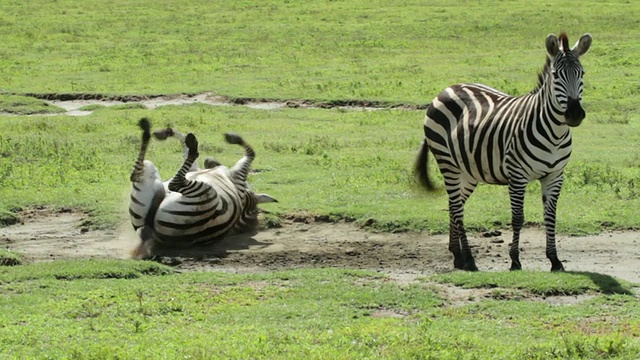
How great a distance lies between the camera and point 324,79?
92.3ft

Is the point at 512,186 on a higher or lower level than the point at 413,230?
higher

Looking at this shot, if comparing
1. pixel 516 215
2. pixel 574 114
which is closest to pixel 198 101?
pixel 516 215

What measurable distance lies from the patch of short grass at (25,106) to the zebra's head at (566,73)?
1606 centimetres

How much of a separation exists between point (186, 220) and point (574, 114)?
481 cm

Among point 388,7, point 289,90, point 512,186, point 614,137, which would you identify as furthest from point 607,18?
point 512,186

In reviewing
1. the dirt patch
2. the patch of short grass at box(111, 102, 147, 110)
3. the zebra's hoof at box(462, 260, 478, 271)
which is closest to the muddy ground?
the zebra's hoof at box(462, 260, 478, 271)

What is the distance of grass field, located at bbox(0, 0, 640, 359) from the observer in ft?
28.4

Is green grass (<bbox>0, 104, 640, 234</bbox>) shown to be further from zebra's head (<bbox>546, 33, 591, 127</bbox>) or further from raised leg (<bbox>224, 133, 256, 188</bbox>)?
zebra's head (<bbox>546, 33, 591, 127</bbox>)

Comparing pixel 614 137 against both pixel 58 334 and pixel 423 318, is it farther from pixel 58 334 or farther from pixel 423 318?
pixel 58 334

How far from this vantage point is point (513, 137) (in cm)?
1157

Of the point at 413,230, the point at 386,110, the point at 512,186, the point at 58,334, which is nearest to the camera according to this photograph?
the point at 58,334

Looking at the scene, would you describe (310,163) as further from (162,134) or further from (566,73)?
(566,73)

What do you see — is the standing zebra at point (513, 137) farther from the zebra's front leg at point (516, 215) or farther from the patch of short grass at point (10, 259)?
the patch of short grass at point (10, 259)

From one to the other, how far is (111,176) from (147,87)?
37.1ft
